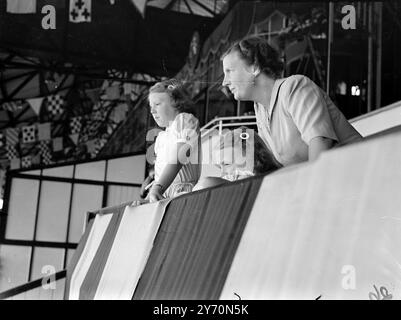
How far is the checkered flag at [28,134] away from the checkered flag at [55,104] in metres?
0.20

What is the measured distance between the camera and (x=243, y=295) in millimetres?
767

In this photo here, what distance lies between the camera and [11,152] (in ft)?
8.23

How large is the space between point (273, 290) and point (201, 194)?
0.25m

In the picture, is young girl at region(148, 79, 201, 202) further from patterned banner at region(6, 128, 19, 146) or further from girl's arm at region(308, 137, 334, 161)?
patterned banner at region(6, 128, 19, 146)

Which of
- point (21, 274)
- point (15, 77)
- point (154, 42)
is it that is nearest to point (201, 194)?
point (21, 274)

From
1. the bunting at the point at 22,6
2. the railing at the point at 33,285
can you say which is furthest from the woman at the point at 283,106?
the bunting at the point at 22,6

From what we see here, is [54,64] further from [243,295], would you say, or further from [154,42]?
[243,295]

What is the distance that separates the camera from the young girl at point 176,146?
136 cm

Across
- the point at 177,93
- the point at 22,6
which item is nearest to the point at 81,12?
the point at 22,6

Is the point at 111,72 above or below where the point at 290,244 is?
above

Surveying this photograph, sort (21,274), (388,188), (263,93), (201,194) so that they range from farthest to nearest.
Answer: (21,274) → (263,93) → (201,194) → (388,188)

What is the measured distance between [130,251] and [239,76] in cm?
39

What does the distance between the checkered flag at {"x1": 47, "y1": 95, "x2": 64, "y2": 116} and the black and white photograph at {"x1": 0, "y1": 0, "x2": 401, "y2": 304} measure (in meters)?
0.02

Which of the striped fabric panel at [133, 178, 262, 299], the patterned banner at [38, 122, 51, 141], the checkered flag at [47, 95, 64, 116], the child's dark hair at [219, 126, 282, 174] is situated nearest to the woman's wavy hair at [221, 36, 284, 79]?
the child's dark hair at [219, 126, 282, 174]
